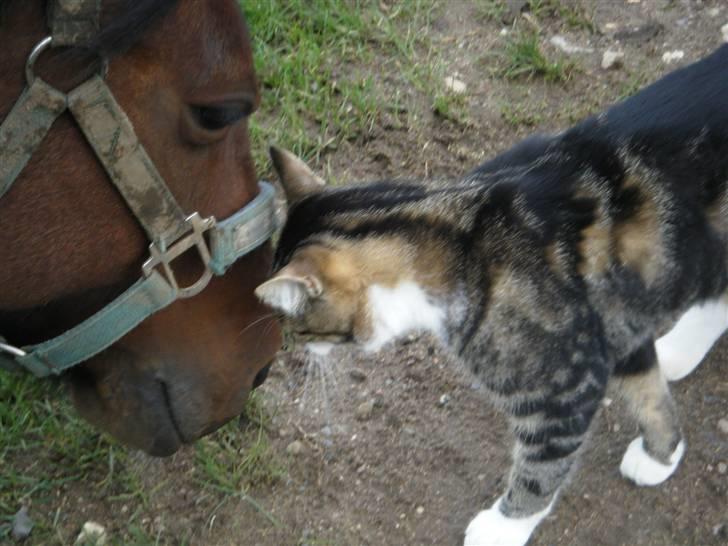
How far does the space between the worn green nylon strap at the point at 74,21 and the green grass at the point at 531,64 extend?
8.24ft

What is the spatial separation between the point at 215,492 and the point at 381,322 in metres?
0.86

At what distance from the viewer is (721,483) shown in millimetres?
2605

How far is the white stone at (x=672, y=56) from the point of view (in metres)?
3.80

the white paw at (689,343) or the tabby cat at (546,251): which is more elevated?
the tabby cat at (546,251)

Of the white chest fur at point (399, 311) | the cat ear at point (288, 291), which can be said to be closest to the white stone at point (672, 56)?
the white chest fur at point (399, 311)

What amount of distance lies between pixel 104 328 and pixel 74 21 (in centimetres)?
56

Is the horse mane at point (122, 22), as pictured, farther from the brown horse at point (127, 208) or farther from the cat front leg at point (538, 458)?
the cat front leg at point (538, 458)

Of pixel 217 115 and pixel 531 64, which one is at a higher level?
pixel 217 115

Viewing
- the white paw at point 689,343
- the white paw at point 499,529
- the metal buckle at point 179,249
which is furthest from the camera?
the white paw at point 689,343

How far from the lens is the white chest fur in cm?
212

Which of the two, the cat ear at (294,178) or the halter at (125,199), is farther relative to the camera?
the cat ear at (294,178)

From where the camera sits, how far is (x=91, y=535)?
A: 8.37 feet

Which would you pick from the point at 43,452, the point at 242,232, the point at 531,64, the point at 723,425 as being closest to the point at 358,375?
the point at 43,452

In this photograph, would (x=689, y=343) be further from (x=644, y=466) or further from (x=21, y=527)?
(x=21, y=527)
